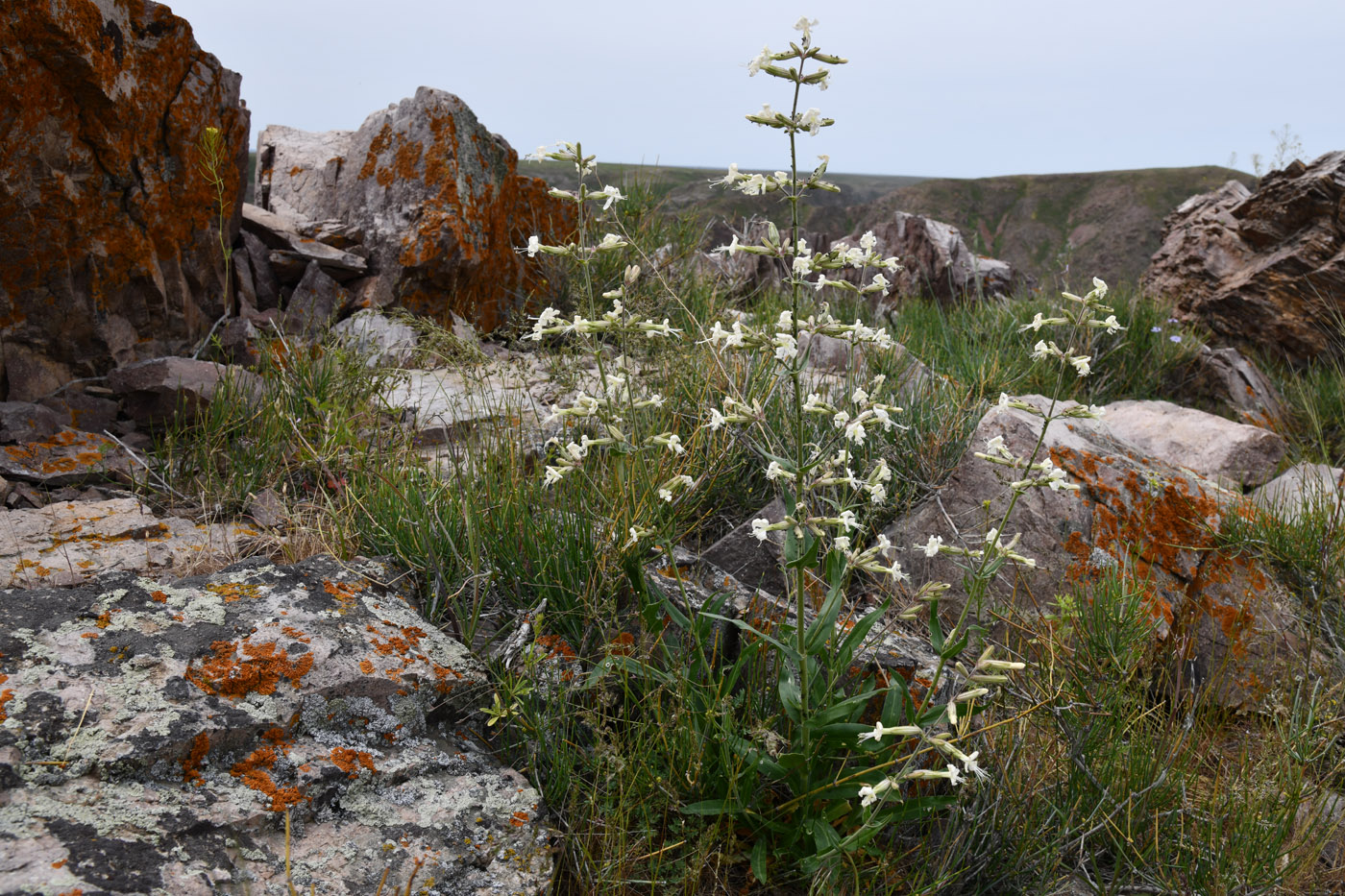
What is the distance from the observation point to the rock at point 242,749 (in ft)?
5.37

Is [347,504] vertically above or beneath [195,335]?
beneath

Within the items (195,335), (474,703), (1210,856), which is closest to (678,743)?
(474,703)

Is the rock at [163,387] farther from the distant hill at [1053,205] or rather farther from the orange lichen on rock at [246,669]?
the distant hill at [1053,205]

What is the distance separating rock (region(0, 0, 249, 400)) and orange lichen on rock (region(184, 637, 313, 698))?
3.16m

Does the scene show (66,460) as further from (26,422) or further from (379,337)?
(379,337)

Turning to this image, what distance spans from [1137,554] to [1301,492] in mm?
1682

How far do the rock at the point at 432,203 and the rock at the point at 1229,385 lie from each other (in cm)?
626

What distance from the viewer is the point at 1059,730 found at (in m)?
2.67

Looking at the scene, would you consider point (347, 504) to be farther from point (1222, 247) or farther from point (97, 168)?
point (1222, 247)

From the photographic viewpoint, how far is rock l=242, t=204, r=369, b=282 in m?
6.12

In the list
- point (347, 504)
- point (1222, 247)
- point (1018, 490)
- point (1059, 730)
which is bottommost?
point (1059, 730)

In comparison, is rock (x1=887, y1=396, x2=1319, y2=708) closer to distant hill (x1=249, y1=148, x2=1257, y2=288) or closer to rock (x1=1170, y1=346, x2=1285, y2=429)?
rock (x1=1170, y1=346, x2=1285, y2=429)

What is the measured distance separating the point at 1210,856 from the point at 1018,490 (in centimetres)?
121

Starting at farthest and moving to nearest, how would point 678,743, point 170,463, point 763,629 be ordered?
point 170,463
point 763,629
point 678,743
